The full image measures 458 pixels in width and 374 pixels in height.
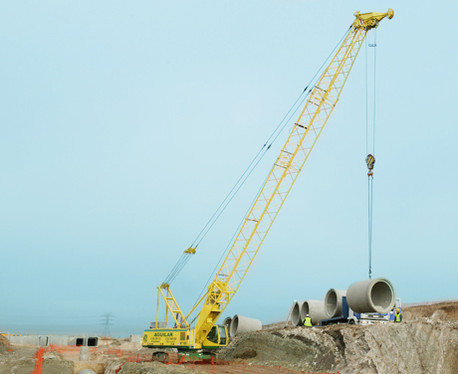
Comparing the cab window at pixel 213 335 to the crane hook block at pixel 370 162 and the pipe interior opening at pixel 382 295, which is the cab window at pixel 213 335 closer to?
the pipe interior opening at pixel 382 295

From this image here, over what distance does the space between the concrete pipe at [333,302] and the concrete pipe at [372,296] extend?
96.8 inches

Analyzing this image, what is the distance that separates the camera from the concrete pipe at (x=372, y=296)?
28453 mm

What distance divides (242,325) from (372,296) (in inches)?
704

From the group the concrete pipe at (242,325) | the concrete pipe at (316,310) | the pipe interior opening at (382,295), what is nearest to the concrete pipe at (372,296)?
the pipe interior opening at (382,295)

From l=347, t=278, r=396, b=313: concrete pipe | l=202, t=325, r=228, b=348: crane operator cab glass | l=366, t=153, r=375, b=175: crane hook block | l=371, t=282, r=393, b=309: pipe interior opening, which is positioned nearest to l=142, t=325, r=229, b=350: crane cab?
l=202, t=325, r=228, b=348: crane operator cab glass

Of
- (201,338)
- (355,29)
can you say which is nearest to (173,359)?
(201,338)

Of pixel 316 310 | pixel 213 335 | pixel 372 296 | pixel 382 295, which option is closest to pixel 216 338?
pixel 213 335

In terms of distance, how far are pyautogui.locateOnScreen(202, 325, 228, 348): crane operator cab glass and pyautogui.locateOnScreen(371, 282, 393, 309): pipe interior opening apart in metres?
9.25

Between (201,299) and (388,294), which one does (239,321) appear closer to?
(201,299)

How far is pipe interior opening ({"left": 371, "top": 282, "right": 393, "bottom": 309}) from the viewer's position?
29781mm

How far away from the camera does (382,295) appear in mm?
30203

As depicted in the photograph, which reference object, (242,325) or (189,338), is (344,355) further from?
(242,325)

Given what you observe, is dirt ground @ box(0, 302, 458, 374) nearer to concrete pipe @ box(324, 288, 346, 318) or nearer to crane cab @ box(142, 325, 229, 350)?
crane cab @ box(142, 325, 229, 350)

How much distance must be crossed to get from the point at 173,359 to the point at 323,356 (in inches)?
382
